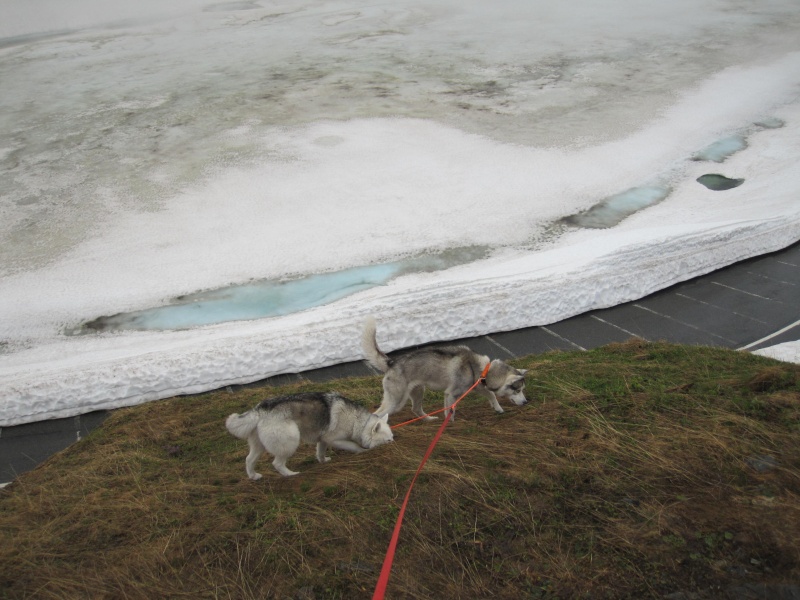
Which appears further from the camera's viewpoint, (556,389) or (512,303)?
(512,303)

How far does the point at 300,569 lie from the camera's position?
4656 millimetres

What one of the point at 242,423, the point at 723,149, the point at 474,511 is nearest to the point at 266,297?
the point at 242,423

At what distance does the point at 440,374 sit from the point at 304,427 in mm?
1586

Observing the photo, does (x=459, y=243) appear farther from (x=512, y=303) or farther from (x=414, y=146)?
(x=414, y=146)

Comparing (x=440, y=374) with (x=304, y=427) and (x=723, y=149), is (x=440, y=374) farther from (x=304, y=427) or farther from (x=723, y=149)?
(x=723, y=149)

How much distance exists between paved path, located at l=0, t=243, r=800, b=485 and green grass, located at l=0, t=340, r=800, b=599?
2569mm

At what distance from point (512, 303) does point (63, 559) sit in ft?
23.6

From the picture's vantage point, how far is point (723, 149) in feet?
53.4

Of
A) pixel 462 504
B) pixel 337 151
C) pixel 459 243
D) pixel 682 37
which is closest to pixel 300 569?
pixel 462 504

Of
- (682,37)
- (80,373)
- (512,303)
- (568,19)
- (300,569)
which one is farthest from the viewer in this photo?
(568,19)

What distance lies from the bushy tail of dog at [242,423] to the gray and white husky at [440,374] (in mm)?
1476

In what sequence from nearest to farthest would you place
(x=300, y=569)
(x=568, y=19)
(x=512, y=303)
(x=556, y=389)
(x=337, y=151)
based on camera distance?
(x=300, y=569) → (x=556, y=389) → (x=512, y=303) → (x=337, y=151) → (x=568, y=19)

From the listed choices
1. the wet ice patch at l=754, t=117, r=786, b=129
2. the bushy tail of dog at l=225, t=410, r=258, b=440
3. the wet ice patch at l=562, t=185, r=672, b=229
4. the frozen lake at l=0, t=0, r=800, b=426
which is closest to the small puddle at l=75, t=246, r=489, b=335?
the frozen lake at l=0, t=0, r=800, b=426

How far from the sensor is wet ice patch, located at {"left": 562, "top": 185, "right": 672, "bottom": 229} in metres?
13.3
